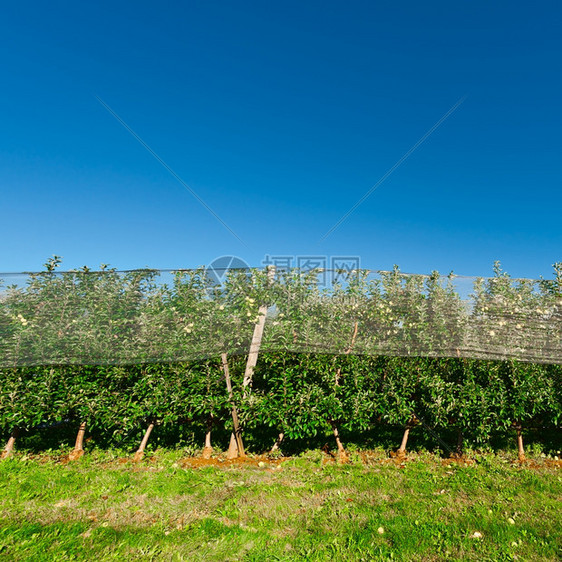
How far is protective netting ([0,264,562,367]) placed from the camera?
4.38m

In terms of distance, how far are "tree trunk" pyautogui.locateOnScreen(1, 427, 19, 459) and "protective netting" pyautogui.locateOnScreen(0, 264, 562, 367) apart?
144 centimetres

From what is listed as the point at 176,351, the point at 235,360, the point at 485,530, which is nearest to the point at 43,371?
the point at 176,351

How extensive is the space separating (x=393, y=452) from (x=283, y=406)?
1.88 metres

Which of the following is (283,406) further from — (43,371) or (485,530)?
(43,371)

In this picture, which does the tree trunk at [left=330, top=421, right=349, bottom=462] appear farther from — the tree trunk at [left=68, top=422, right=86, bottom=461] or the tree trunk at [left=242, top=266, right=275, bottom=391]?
the tree trunk at [left=68, top=422, right=86, bottom=461]

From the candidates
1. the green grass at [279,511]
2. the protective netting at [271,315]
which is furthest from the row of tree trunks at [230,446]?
the protective netting at [271,315]

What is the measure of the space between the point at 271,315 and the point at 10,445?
396 centimetres

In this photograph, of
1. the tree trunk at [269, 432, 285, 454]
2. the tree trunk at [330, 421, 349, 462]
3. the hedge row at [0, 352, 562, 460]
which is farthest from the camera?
the tree trunk at [269, 432, 285, 454]

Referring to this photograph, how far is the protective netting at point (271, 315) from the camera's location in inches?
172

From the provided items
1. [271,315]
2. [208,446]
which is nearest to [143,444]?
[208,446]

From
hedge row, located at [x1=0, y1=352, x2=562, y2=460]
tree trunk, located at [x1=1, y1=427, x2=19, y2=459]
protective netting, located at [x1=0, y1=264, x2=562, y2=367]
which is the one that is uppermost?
protective netting, located at [x1=0, y1=264, x2=562, y2=367]

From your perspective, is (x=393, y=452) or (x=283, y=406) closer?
(x=283, y=406)

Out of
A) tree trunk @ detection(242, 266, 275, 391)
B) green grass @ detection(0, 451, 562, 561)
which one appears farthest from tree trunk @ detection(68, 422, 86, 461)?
tree trunk @ detection(242, 266, 275, 391)

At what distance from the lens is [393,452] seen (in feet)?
15.9
